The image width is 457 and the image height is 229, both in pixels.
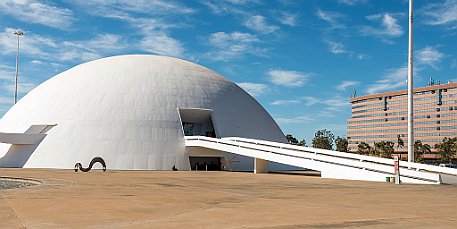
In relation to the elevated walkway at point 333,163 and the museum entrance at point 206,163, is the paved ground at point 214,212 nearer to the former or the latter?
the elevated walkway at point 333,163

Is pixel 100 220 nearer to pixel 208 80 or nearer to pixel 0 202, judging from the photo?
pixel 0 202

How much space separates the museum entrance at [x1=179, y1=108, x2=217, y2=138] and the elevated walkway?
5.35m

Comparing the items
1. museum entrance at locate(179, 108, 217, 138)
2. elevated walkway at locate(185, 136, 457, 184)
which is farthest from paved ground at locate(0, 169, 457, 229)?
museum entrance at locate(179, 108, 217, 138)

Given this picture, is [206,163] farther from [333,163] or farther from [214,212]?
[214,212]

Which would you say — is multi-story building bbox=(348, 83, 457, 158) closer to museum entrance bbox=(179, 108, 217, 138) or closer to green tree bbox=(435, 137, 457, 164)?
green tree bbox=(435, 137, 457, 164)

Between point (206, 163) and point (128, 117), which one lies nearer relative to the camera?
point (128, 117)

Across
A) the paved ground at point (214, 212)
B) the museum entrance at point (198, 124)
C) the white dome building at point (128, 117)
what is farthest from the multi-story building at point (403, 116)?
the paved ground at point (214, 212)

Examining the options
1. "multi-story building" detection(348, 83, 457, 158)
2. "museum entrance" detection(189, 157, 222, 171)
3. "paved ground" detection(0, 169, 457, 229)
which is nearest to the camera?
"paved ground" detection(0, 169, 457, 229)

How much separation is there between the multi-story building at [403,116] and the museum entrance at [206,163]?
10252cm

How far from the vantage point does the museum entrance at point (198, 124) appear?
2211 inches

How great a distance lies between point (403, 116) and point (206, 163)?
124740 millimetres

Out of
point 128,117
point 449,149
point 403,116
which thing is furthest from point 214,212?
point 403,116

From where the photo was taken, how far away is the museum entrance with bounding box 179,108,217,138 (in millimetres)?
56156

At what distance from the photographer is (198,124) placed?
58250 mm
